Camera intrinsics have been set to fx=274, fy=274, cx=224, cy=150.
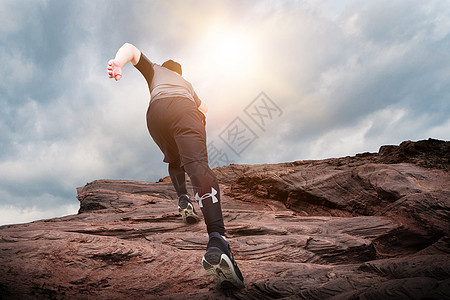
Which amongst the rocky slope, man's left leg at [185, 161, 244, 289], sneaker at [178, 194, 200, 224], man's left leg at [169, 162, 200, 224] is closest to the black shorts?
man's left leg at [185, 161, 244, 289]

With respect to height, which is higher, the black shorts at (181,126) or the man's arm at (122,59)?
the man's arm at (122,59)

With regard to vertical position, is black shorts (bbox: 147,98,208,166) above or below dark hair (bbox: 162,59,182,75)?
below

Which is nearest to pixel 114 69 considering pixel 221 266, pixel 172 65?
pixel 172 65

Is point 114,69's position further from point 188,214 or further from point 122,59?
point 188,214

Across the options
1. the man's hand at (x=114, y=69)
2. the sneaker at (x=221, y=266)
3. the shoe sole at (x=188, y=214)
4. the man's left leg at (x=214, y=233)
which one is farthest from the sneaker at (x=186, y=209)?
the man's hand at (x=114, y=69)

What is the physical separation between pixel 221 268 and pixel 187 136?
150 centimetres

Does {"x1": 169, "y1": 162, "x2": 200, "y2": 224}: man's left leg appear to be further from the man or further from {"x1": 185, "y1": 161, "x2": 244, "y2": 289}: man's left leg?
{"x1": 185, "y1": 161, "x2": 244, "y2": 289}: man's left leg

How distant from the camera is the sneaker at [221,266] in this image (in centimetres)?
261

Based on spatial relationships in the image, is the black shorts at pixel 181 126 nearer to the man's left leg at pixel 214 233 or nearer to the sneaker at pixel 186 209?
the man's left leg at pixel 214 233

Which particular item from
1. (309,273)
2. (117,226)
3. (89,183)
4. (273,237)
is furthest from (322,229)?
(89,183)

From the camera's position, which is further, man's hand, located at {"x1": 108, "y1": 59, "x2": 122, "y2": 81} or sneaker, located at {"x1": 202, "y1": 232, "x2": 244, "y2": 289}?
man's hand, located at {"x1": 108, "y1": 59, "x2": 122, "y2": 81}

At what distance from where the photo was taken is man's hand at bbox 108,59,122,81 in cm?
316

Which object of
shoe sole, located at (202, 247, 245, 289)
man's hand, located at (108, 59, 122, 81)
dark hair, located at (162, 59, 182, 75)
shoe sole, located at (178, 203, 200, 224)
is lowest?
shoe sole, located at (202, 247, 245, 289)

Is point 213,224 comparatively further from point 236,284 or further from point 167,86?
point 167,86
